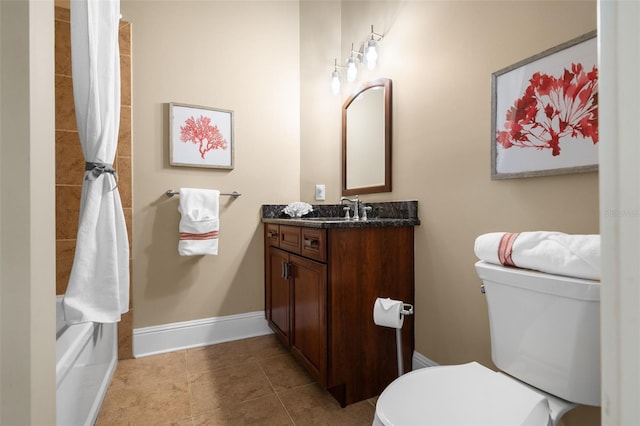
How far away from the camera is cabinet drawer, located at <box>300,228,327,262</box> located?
4.81ft

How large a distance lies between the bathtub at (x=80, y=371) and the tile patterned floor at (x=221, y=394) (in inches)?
5.1

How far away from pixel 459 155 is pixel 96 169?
5.11 feet

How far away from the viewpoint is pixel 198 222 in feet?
6.74

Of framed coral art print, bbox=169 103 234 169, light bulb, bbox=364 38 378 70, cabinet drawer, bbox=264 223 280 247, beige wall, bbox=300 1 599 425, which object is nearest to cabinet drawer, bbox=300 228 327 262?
cabinet drawer, bbox=264 223 280 247

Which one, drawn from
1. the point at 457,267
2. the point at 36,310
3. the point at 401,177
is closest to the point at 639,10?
the point at 36,310

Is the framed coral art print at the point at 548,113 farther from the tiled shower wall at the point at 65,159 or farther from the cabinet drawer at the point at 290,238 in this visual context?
the tiled shower wall at the point at 65,159

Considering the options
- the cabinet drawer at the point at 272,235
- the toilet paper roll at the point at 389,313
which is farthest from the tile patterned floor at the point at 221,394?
the cabinet drawer at the point at 272,235

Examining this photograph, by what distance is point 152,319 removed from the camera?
207 cm

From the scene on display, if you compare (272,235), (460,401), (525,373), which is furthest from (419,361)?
(272,235)

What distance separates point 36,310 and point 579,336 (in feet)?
4.32

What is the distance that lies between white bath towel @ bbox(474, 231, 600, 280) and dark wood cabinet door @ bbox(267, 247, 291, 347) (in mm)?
1141

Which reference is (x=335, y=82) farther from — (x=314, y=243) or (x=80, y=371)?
(x=80, y=371)

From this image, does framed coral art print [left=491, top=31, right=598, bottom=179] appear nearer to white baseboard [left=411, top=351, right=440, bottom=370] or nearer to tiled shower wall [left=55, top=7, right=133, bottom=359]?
white baseboard [left=411, top=351, right=440, bottom=370]

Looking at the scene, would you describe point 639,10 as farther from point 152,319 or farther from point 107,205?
point 152,319
